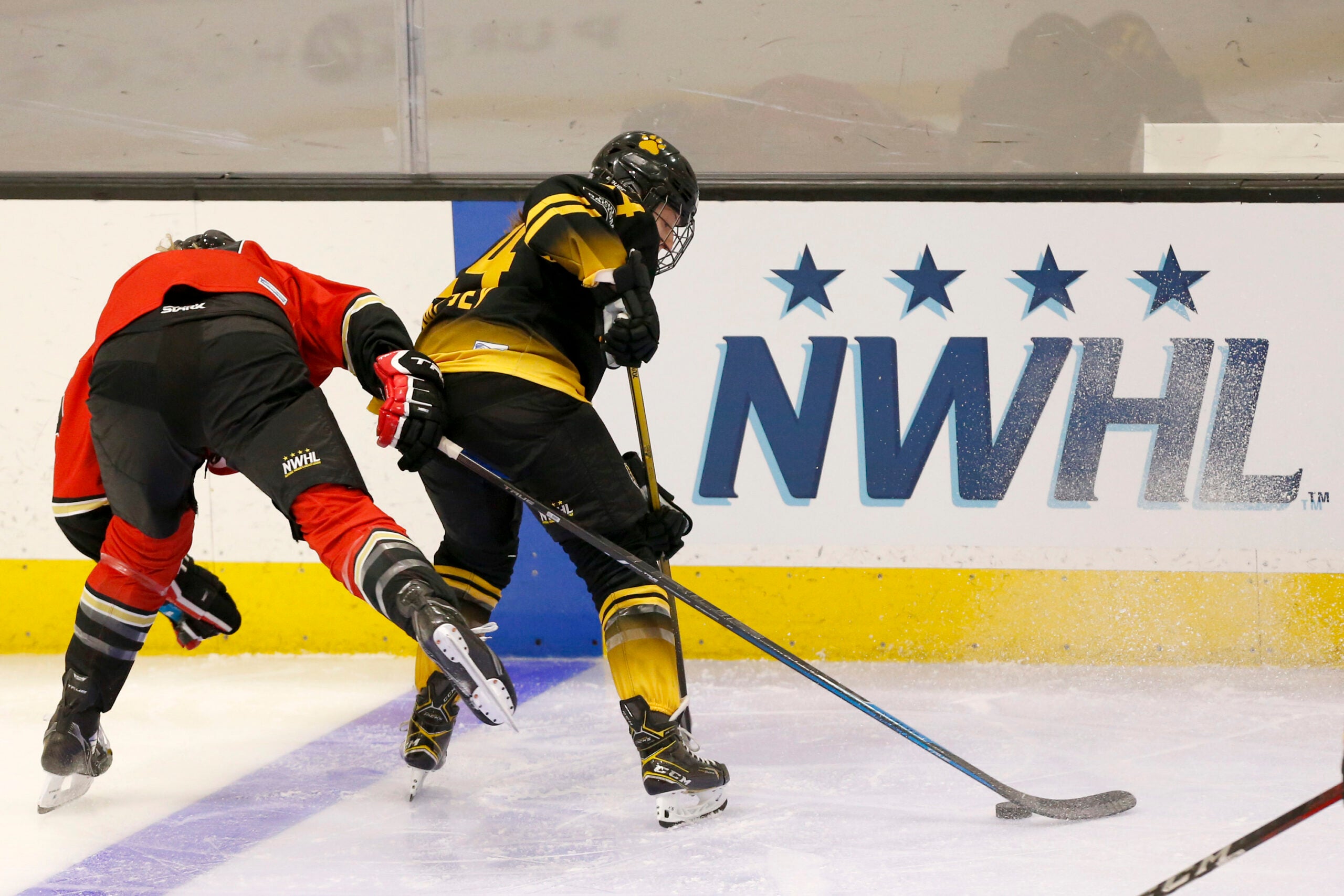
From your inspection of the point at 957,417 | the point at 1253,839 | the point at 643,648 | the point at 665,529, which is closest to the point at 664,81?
the point at 957,417

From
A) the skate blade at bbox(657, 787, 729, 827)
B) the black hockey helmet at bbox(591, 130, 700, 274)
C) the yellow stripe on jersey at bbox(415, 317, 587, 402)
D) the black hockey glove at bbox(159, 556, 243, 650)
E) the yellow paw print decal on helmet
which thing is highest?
the yellow paw print decal on helmet

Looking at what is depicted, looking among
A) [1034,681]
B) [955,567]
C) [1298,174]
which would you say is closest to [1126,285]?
[1298,174]

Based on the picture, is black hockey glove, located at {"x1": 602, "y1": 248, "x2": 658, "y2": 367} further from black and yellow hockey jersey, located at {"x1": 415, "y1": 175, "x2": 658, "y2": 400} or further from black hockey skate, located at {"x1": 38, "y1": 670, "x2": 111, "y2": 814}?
black hockey skate, located at {"x1": 38, "y1": 670, "x2": 111, "y2": 814}

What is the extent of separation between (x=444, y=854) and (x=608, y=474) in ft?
2.33

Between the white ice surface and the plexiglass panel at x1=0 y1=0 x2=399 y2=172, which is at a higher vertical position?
the plexiglass panel at x1=0 y1=0 x2=399 y2=172

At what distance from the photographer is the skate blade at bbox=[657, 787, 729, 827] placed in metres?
2.09

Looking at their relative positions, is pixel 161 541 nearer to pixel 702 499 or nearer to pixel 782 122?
pixel 702 499

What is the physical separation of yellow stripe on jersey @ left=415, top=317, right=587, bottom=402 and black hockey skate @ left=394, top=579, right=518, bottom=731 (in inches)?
21.6

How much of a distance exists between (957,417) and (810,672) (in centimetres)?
126

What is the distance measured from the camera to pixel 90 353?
2.14m

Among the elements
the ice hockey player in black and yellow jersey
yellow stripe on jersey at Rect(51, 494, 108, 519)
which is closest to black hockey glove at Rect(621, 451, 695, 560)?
the ice hockey player in black and yellow jersey

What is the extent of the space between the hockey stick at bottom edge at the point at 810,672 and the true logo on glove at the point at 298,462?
0.28m

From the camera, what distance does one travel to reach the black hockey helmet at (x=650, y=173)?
92.4 inches

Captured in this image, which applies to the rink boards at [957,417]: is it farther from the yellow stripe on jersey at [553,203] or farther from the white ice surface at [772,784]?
the yellow stripe on jersey at [553,203]
